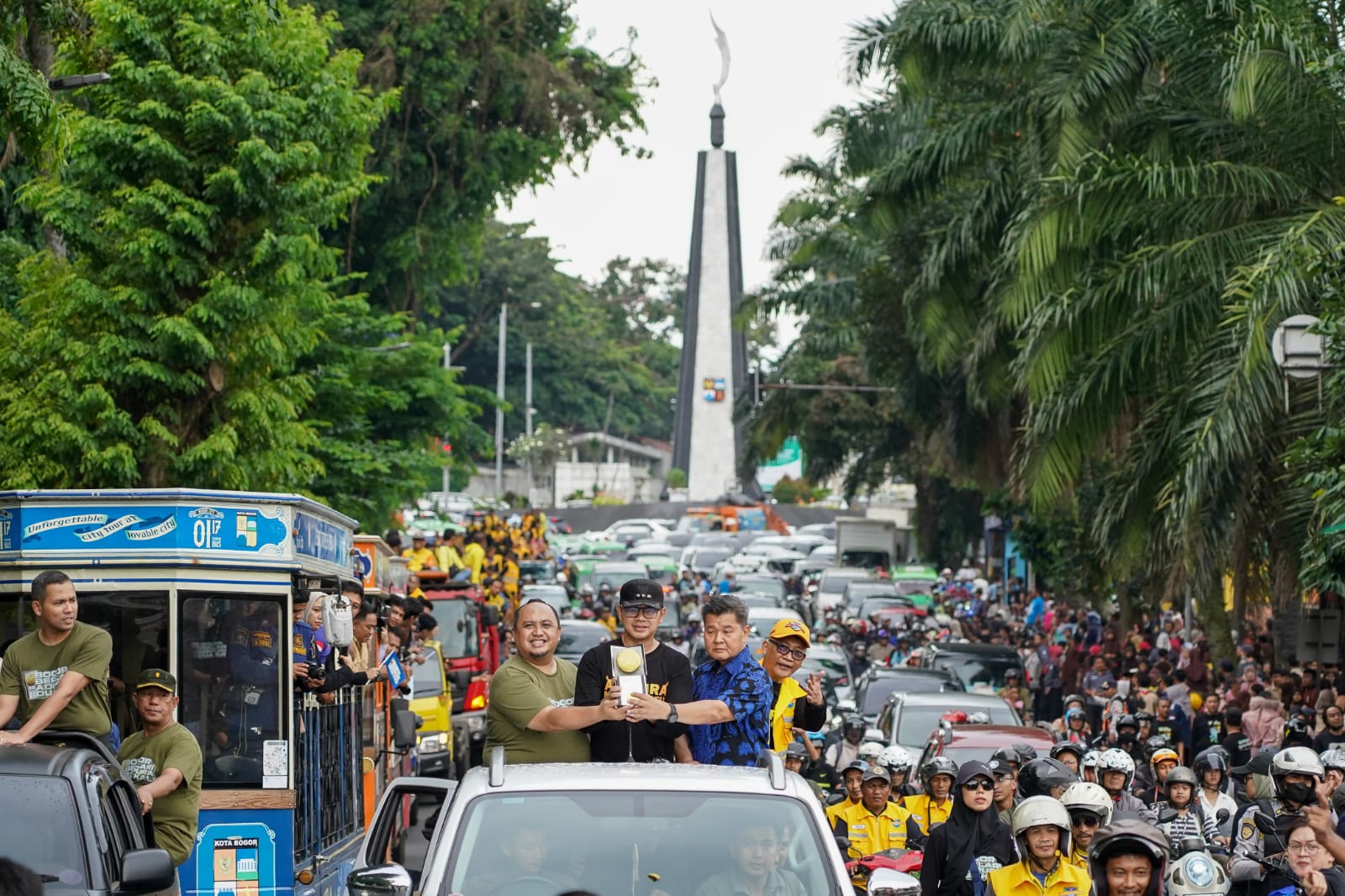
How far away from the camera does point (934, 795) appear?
11.6 m

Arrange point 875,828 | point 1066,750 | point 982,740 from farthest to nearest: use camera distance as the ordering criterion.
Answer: point 982,740
point 1066,750
point 875,828

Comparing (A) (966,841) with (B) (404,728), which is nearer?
(A) (966,841)

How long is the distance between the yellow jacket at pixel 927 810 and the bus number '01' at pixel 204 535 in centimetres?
425

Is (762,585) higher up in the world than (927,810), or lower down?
higher up

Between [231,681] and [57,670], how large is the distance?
5.59 ft

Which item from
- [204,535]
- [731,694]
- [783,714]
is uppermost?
[204,535]

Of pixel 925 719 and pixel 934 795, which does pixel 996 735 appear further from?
pixel 934 795

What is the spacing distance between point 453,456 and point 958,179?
1006 centimetres

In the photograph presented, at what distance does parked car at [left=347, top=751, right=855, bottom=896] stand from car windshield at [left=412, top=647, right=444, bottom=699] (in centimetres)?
1417

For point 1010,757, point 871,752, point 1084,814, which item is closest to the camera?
point 1084,814

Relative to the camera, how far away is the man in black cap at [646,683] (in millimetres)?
8133

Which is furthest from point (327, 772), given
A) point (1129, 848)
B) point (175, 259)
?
point (175, 259)

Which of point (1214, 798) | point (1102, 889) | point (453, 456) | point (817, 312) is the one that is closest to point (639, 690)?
point (1102, 889)

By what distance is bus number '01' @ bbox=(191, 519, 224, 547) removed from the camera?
35.5 ft
